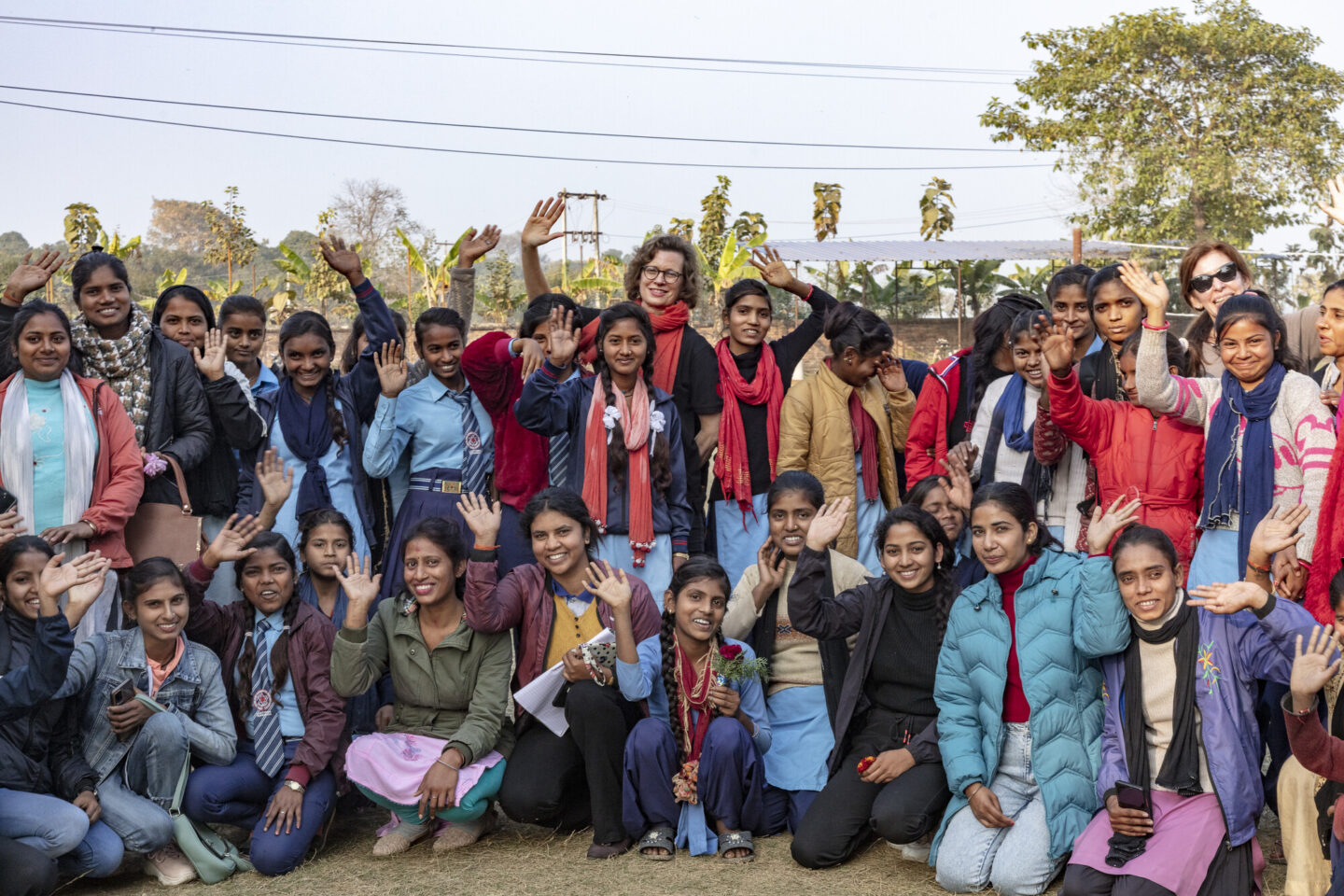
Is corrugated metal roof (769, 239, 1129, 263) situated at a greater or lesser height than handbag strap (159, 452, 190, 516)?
greater

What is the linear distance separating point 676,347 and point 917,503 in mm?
1421

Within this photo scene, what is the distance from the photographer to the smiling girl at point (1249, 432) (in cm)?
444

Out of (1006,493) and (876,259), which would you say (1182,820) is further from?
(876,259)

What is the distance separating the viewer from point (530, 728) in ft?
17.0

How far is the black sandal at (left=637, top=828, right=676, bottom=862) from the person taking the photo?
15.5 ft

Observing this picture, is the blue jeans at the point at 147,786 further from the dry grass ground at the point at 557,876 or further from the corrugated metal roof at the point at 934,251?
the corrugated metal roof at the point at 934,251

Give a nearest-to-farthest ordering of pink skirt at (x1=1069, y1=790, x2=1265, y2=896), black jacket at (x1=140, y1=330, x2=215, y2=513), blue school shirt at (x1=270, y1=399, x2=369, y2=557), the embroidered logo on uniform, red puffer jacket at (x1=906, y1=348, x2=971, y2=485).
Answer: pink skirt at (x1=1069, y1=790, x2=1265, y2=896) < the embroidered logo on uniform < black jacket at (x1=140, y1=330, x2=215, y2=513) < blue school shirt at (x1=270, y1=399, x2=369, y2=557) < red puffer jacket at (x1=906, y1=348, x2=971, y2=485)

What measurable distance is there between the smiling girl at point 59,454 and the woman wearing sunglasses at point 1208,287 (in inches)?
180

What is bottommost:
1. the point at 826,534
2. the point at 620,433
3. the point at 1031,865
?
the point at 1031,865

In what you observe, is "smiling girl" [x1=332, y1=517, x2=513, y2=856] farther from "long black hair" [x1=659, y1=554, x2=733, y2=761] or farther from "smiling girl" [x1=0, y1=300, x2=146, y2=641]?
"smiling girl" [x1=0, y1=300, x2=146, y2=641]


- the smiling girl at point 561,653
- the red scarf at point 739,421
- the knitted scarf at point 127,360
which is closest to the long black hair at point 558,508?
the smiling girl at point 561,653

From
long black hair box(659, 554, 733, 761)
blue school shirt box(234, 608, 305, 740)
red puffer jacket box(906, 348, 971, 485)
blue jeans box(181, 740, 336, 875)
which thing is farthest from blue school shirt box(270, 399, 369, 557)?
red puffer jacket box(906, 348, 971, 485)

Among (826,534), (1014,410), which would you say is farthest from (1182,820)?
(1014,410)

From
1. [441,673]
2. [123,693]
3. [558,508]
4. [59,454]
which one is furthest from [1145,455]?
[59,454]
